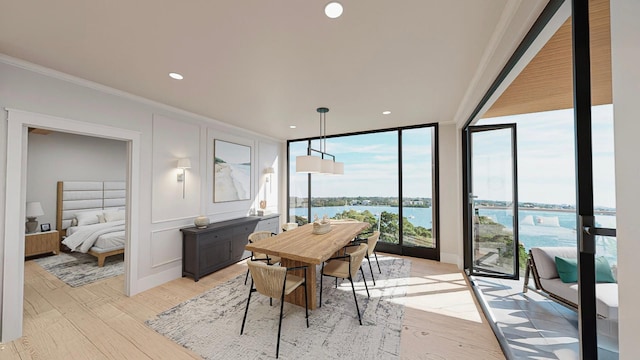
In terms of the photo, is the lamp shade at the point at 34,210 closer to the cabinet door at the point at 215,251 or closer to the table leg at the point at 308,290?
the cabinet door at the point at 215,251

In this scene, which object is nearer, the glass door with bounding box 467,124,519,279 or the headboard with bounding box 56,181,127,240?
the glass door with bounding box 467,124,519,279

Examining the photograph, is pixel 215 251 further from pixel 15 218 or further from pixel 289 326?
pixel 15 218

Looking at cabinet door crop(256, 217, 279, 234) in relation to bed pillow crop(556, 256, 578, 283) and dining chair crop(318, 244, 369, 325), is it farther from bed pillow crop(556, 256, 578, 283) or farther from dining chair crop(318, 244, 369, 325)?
bed pillow crop(556, 256, 578, 283)

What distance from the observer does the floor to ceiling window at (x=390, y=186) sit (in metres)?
4.30

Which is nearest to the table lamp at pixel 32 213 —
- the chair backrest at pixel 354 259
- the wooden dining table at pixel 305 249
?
the wooden dining table at pixel 305 249

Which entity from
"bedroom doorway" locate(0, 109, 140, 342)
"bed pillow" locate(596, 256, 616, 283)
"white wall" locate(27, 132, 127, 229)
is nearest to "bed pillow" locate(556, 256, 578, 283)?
"bed pillow" locate(596, 256, 616, 283)

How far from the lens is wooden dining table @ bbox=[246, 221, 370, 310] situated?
2.15 meters

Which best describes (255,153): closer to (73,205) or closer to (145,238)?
(145,238)

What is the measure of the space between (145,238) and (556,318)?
4730mm

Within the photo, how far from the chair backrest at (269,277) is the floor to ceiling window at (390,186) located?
7.77 ft

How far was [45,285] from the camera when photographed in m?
3.15

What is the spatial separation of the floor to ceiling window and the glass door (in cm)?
92

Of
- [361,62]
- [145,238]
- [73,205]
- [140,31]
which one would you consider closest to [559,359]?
[361,62]

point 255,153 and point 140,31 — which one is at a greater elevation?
point 140,31
